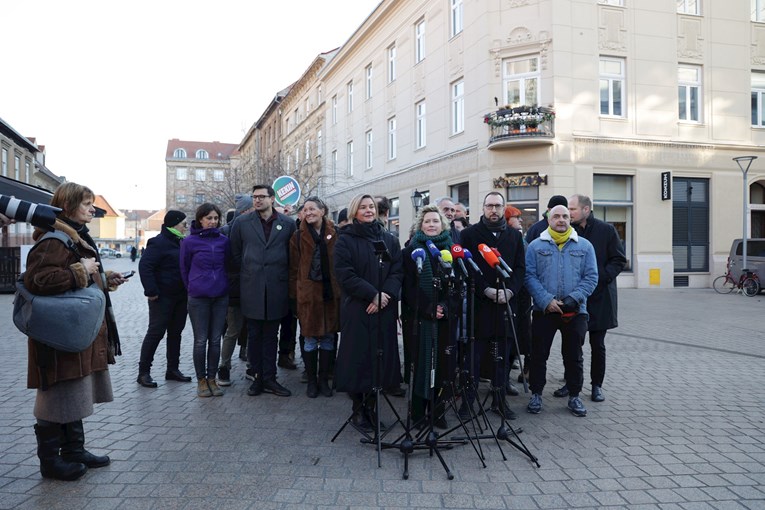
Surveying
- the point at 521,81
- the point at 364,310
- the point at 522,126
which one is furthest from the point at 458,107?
the point at 364,310

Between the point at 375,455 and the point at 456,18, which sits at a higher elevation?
the point at 456,18

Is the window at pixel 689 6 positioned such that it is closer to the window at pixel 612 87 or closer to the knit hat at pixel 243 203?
the window at pixel 612 87

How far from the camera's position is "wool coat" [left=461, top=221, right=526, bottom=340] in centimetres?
494

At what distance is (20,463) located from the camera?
12.7 ft

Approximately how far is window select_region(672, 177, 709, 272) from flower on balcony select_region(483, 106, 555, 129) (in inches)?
233

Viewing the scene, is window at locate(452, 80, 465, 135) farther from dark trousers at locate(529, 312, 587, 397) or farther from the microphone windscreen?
the microphone windscreen

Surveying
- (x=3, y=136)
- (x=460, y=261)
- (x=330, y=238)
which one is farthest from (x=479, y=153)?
(x=3, y=136)

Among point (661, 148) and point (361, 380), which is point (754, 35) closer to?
point (661, 148)

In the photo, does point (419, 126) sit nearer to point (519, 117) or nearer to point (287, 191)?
point (519, 117)

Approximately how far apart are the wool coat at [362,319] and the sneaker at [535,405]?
4.58 feet

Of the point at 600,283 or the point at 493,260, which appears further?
the point at 600,283

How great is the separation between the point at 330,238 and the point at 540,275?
2180mm

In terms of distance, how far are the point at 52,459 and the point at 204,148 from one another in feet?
326

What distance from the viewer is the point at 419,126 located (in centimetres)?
2473
